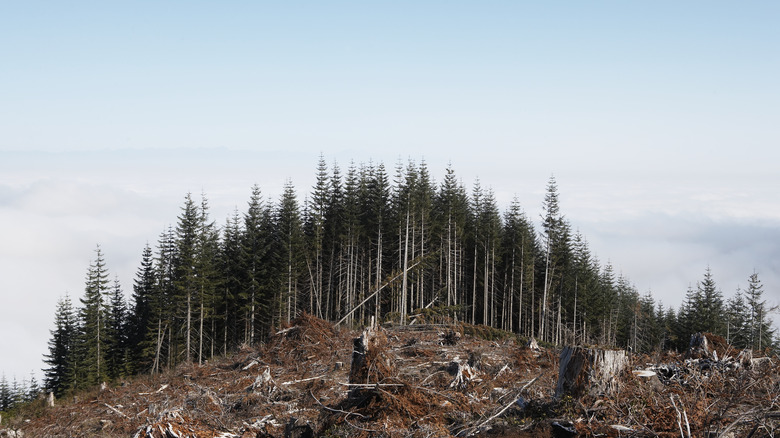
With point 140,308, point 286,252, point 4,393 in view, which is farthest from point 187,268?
point 4,393

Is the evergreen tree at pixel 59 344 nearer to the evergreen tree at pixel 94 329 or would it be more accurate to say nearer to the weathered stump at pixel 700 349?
the evergreen tree at pixel 94 329

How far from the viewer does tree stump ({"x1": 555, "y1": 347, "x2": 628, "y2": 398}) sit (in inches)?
313

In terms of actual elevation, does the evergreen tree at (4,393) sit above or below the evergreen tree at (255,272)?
below

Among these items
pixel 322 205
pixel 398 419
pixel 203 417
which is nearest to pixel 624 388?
pixel 398 419

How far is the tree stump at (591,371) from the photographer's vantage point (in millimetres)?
7961

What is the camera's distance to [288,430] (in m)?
8.48

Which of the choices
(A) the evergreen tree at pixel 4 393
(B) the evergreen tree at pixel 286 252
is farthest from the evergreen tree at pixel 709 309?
Result: (A) the evergreen tree at pixel 4 393

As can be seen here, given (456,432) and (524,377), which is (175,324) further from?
(456,432)

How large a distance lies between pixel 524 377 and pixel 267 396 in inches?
268

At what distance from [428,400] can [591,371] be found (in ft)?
9.69

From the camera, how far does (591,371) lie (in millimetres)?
8070

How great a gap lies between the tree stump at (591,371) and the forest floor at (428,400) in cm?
11

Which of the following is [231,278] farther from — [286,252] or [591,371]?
[591,371]

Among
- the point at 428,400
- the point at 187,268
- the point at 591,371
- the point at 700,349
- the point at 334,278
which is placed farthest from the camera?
the point at 334,278
